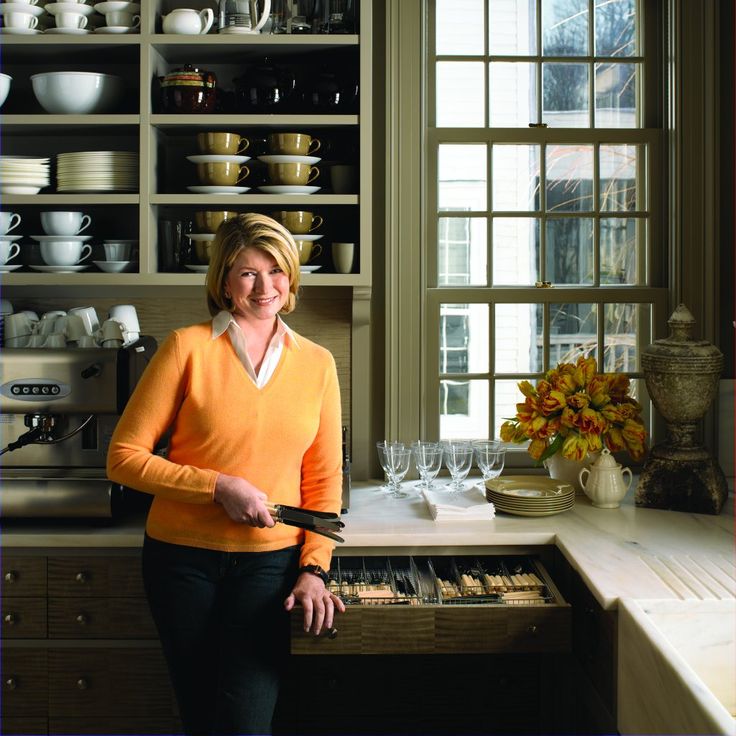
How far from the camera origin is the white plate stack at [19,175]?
8.89 feet

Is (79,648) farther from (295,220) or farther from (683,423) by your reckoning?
(683,423)

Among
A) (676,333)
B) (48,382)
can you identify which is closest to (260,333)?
(48,382)

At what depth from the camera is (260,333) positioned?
2111 mm

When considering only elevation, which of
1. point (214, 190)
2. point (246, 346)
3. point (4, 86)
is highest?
point (4, 86)

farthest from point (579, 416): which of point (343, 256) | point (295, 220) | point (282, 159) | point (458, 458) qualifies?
point (282, 159)

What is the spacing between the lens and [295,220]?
272cm

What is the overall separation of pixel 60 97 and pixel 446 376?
4.76 ft

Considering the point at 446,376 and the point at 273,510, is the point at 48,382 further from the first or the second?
the point at 446,376

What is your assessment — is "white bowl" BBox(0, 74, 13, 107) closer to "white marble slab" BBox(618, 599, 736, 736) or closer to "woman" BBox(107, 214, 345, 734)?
"woman" BBox(107, 214, 345, 734)

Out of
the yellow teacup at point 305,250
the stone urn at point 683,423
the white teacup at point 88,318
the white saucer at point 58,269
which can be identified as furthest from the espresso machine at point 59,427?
the stone urn at point 683,423

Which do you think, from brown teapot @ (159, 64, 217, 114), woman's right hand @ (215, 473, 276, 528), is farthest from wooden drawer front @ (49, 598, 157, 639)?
brown teapot @ (159, 64, 217, 114)

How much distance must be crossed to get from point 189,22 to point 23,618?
5.56 ft

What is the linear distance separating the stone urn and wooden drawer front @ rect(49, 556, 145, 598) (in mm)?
1398

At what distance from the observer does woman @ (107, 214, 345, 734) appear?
1.97 m
